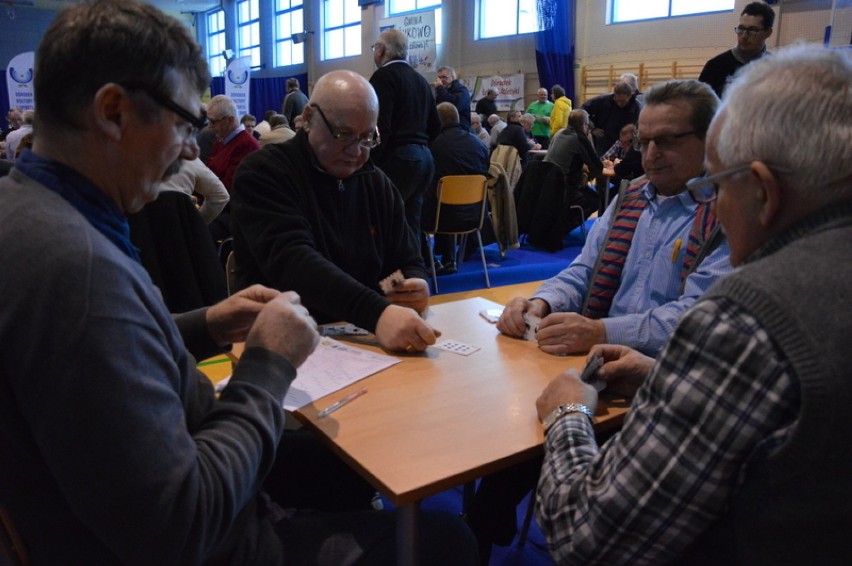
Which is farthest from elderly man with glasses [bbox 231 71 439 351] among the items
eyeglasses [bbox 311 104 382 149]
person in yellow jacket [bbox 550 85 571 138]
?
person in yellow jacket [bbox 550 85 571 138]

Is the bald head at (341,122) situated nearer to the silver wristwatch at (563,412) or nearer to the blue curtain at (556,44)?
the silver wristwatch at (563,412)

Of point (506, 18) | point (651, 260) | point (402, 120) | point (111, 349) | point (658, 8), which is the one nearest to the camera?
point (111, 349)

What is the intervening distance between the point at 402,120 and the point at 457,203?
2.80 ft

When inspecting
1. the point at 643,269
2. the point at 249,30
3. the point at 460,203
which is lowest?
the point at 460,203

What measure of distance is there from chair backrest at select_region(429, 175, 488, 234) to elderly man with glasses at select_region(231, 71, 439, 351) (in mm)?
2761

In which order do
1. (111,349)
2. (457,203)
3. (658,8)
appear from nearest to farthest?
(111,349) < (457,203) < (658,8)

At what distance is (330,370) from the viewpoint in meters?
1.45

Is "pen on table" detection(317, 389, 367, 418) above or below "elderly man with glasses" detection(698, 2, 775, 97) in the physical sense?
below

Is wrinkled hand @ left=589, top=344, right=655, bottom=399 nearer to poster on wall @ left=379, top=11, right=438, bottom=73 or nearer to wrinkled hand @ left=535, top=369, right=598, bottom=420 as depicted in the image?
wrinkled hand @ left=535, top=369, right=598, bottom=420

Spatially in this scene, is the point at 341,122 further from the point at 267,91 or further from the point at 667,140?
the point at 267,91

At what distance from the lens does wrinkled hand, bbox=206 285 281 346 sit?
4.44 feet

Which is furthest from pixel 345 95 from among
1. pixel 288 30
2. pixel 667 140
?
pixel 288 30

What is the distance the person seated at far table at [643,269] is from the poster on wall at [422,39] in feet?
37.1

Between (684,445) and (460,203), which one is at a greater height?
(684,445)
